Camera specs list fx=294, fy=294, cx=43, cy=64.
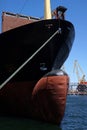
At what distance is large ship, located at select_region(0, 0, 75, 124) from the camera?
14328mm

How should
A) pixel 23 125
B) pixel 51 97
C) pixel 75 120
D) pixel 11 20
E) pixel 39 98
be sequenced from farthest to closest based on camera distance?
pixel 11 20 < pixel 75 120 < pixel 39 98 < pixel 51 97 < pixel 23 125

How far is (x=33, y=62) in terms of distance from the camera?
15156 millimetres

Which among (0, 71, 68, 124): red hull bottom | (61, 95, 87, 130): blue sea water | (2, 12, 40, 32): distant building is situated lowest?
(61, 95, 87, 130): blue sea water

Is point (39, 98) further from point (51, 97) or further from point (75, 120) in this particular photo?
point (75, 120)

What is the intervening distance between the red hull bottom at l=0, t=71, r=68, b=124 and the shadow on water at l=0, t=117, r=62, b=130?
1.16 feet

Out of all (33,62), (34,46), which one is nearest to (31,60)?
(33,62)

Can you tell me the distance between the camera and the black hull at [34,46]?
49.1ft

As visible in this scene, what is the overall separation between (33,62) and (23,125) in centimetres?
336

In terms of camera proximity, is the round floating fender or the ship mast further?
the ship mast

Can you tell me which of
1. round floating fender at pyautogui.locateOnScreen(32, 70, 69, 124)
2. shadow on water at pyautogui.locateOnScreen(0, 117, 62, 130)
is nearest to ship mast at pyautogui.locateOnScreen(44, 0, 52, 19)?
round floating fender at pyautogui.locateOnScreen(32, 70, 69, 124)

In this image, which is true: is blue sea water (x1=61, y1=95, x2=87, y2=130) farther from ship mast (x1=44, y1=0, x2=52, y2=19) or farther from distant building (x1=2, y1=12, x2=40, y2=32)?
distant building (x1=2, y1=12, x2=40, y2=32)

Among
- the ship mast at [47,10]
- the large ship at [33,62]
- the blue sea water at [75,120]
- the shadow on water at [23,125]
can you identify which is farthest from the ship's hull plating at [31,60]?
the ship mast at [47,10]

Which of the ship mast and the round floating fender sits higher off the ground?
the ship mast

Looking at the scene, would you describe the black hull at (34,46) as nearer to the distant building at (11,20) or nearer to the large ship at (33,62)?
the large ship at (33,62)
